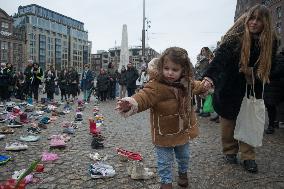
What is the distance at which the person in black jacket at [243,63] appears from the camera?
4.32 meters

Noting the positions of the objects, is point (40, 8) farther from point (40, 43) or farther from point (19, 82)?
point (19, 82)

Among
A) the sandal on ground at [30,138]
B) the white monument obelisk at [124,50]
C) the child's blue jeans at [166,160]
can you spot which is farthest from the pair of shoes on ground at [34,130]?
the white monument obelisk at [124,50]

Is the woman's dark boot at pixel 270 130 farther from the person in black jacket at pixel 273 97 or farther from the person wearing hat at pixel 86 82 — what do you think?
the person wearing hat at pixel 86 82

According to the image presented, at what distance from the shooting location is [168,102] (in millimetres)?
3418

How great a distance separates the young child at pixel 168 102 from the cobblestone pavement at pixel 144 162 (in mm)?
608

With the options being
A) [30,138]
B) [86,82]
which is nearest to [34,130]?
[30,138]

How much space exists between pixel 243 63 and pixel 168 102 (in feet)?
4.78

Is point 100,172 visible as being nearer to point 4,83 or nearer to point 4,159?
point 4,159

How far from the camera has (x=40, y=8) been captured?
128 m

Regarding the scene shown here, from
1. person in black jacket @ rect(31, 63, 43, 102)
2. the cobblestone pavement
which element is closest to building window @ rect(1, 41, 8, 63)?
person in black jacket @ rect(31, 63, 43, 102)

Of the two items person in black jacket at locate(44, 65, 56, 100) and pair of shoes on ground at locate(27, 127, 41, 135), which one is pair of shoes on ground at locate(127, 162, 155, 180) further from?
person in black jacket at locate(44, 65, 56, 100)

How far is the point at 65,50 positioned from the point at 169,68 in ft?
498

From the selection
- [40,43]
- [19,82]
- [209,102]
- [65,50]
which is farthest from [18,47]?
[209,102]

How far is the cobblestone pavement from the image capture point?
3.95m
